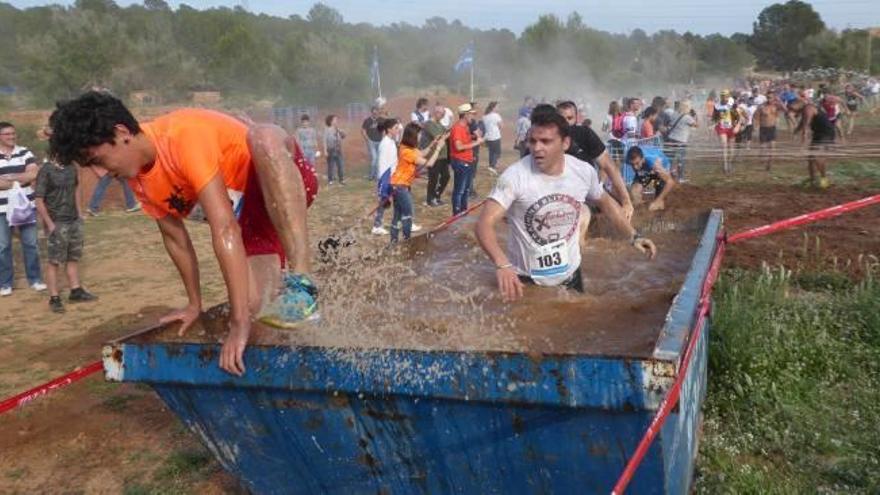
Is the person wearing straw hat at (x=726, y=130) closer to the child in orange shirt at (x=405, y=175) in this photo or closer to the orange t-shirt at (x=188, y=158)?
the child in orange shirt at (x=405, y=175)

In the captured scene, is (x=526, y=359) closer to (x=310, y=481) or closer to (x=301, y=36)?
(x=310, y=481)

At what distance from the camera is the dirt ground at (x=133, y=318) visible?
Answer: 14.6 feet

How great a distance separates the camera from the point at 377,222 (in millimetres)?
11594

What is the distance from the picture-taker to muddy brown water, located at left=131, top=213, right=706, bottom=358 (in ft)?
11.0

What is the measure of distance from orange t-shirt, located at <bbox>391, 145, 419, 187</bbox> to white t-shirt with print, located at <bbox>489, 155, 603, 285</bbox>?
17.6 ft

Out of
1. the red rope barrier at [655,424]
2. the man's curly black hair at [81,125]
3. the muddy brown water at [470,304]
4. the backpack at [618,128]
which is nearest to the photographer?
the red rope barrier at [655,424]

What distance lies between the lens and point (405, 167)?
9898 millimetres

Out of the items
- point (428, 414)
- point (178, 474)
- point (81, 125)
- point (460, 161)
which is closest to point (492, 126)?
point (460, 161)

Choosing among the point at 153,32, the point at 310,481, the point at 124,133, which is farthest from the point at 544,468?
the point at 153,32

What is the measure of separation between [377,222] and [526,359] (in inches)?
357

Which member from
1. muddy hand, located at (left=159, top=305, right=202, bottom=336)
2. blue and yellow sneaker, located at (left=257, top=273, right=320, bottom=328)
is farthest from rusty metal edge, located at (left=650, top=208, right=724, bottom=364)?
muddy hand, located at (left=159, top=305, right=202, bottom=336)

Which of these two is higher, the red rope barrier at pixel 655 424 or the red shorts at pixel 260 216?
the red shorts at pixel 260 216

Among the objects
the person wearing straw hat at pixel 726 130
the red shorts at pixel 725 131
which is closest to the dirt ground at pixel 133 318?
the person wearing straw hat at pixel 726 130

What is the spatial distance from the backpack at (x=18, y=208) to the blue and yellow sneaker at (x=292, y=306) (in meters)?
6.08
